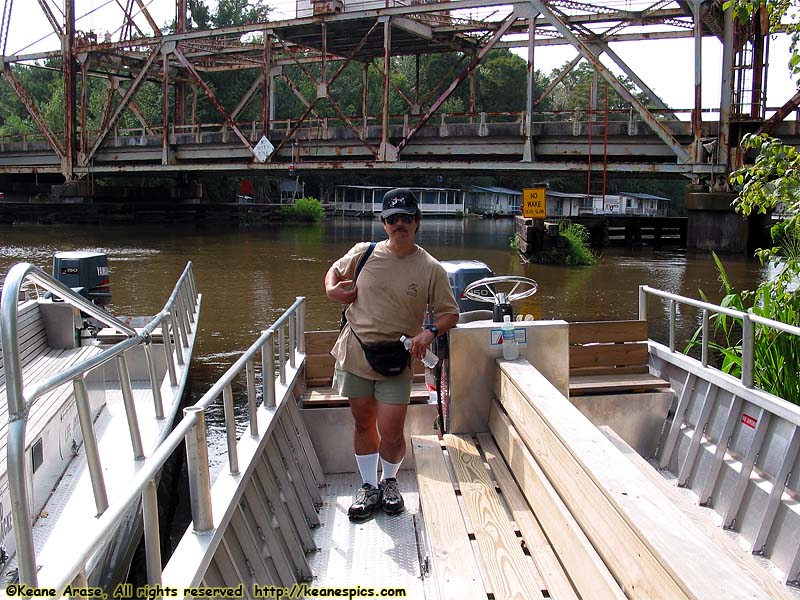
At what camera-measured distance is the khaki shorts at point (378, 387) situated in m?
4.83

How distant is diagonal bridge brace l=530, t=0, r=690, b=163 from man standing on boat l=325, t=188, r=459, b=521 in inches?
956

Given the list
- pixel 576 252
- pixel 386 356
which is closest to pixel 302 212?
pixel 576 252

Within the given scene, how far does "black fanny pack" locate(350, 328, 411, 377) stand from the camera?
185 inches

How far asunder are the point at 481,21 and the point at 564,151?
7215mm

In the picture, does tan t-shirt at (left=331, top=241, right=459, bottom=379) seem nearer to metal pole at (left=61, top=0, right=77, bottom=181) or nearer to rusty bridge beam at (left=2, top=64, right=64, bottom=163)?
metal pole at (left=61, top=0, right=77, bottom=181)

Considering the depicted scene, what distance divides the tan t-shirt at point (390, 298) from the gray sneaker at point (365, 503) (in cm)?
81

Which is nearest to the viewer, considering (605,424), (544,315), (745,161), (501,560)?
(501,560)

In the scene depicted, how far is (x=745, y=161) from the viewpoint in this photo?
27922mm

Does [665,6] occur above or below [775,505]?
above

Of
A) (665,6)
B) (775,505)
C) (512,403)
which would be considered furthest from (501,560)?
(665,6)

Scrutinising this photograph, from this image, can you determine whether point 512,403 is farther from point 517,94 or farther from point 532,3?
point 517,94

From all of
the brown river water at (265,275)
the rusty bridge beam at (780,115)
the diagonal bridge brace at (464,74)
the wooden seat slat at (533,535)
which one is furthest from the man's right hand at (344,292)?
the diagonal bridge brace at (464,74)

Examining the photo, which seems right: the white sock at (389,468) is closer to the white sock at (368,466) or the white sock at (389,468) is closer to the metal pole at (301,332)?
the white sock at (368,466)

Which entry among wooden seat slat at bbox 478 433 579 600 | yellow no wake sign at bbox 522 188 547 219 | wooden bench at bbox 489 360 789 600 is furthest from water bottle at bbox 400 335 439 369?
yellow no wake sign at bbox 522 188 547 219
